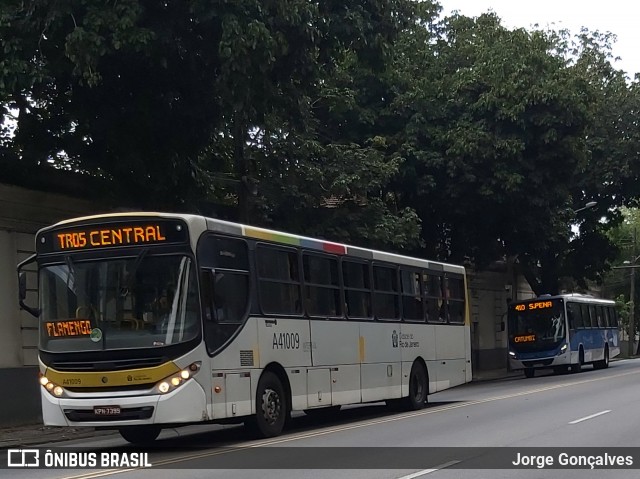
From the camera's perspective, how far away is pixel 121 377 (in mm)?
12227

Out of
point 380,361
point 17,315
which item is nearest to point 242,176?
point 17,315

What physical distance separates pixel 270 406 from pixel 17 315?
27.5ft

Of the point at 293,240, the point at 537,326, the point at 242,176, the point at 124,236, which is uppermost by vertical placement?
the point at 242,176

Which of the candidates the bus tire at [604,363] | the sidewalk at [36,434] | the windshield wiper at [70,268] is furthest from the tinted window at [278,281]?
the bus tire at [604,363]

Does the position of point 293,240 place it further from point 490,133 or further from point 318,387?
point 490,133

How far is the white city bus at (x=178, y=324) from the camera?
12273 mm

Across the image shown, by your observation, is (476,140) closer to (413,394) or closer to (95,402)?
(413,394)

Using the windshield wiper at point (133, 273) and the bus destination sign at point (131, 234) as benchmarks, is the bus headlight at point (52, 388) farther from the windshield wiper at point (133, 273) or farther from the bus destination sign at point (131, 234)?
the bus destination sign at point (131, 234)

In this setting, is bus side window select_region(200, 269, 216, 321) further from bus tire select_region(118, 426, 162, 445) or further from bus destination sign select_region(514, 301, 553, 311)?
bus destination sign select_region(514, 301, 553, 311)

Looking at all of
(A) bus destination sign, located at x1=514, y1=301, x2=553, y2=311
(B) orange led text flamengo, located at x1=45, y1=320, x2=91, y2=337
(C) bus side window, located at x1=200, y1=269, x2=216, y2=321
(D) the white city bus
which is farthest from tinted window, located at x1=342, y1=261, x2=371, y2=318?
(A) bus destination sign, located at x1=514, y1=301, x2=553, y2=311

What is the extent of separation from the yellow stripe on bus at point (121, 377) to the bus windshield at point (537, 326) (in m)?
26.1

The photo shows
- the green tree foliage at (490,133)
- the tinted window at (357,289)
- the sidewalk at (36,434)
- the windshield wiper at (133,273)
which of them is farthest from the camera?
the green tree foliage at (490,133)

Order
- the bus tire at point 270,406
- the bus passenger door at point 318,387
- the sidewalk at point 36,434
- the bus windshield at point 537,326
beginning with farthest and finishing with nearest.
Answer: the bus windshield at point 537,326, the sidewalk at point 36,434, the bus passenger door at point 318,387, the bus tire at point 270,406

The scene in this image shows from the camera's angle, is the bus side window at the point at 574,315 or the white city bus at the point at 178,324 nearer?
the white city bus at the point at 178,324
